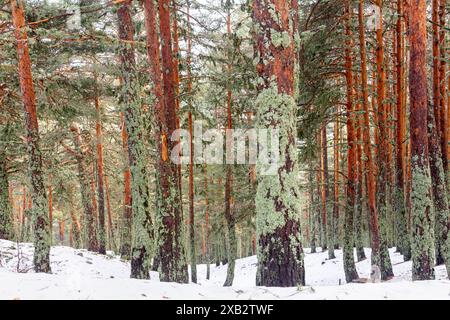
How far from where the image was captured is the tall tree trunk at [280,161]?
4.96 metres

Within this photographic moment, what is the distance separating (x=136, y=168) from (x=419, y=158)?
6372 mm

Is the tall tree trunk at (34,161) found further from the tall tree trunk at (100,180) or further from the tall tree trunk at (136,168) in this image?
the tall tree trunk at (100,180)

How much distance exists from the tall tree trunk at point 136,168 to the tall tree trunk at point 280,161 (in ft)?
16.3

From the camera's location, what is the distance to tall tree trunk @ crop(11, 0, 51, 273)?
9.59m

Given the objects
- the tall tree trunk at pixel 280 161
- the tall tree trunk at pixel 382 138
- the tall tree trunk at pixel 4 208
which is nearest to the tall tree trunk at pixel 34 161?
the tall tree trunk at pixel 280 161

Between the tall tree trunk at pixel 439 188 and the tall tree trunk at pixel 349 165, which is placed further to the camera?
the tall tree trunk at pixel 349 165

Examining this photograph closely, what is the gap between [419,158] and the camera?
8.53 m

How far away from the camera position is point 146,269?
9672 millimetres

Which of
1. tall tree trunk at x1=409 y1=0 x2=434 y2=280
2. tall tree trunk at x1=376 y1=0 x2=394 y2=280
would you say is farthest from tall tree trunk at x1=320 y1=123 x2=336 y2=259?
tall tree trunk at x1=409 y1=0 x2=434 y2=280

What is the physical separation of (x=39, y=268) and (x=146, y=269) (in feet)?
8.44

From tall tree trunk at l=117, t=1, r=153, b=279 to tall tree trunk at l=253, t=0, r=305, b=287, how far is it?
4.97 m
